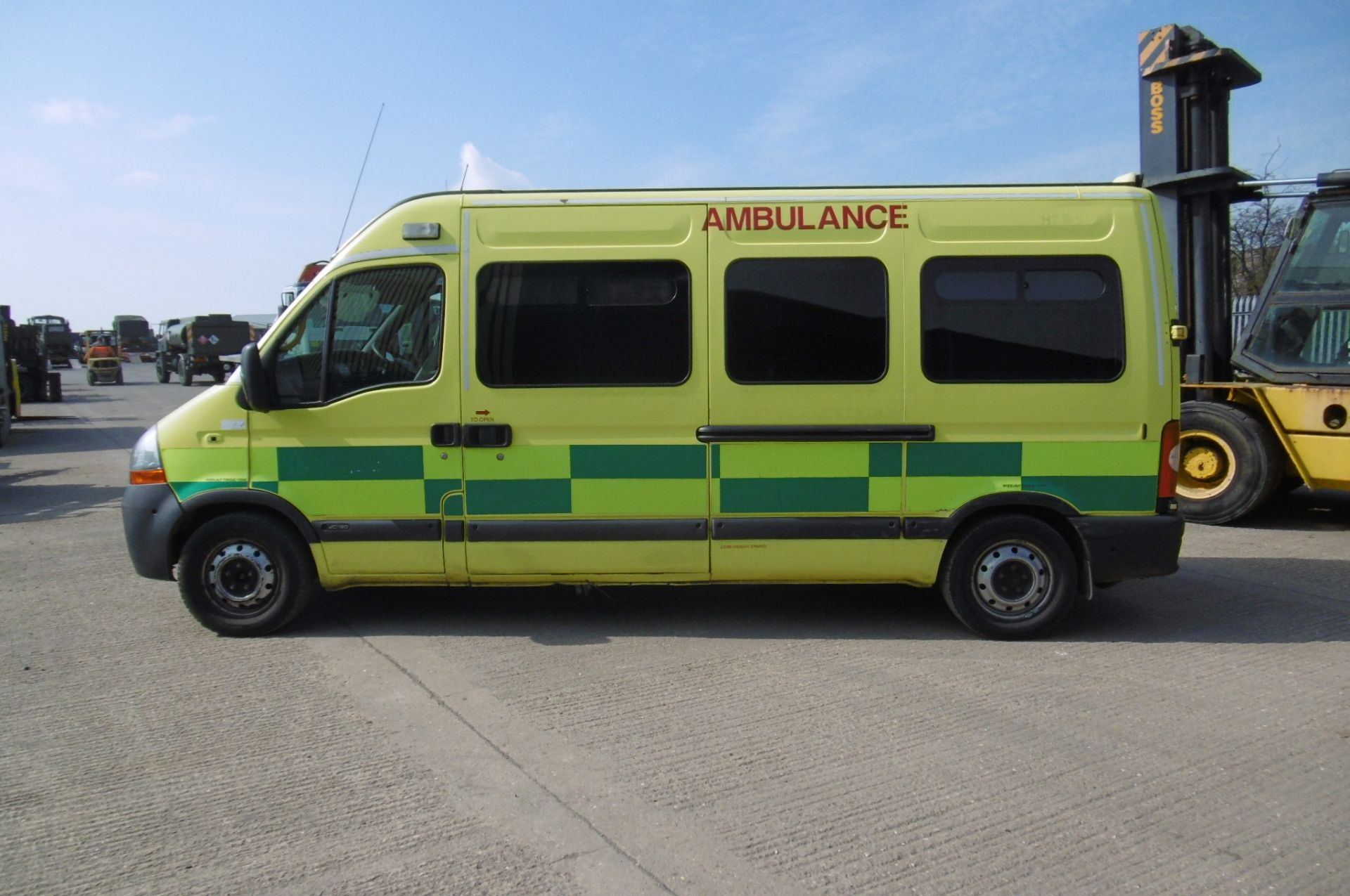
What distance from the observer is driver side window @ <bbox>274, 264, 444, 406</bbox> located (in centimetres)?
598

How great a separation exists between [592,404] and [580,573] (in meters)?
0.95

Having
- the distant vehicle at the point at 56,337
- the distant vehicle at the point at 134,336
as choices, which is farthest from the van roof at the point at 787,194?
the distant vehicle at the point at 134,336

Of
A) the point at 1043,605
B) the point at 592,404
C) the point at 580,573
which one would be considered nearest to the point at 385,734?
the point at 580,573

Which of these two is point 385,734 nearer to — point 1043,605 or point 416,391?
point 416,391

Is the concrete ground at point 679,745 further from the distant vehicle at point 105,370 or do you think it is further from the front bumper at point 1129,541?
the distant vehicle at point 105,370

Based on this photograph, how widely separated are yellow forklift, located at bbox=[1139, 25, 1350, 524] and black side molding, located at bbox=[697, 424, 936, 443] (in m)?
4.13

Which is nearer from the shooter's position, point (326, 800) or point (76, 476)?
point (326, 800)

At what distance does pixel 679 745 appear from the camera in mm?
4488

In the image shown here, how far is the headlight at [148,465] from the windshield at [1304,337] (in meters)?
8.54

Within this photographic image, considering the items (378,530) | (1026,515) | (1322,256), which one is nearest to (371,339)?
(378,530)

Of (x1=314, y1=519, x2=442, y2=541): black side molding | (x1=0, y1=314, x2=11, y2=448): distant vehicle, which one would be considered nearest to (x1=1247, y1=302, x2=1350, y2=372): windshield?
(x1=314, y1=519, x2=442, y2=541): black side molding

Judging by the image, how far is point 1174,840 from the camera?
3.62m

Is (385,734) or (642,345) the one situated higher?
(642,345)

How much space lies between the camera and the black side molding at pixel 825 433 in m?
5.88
